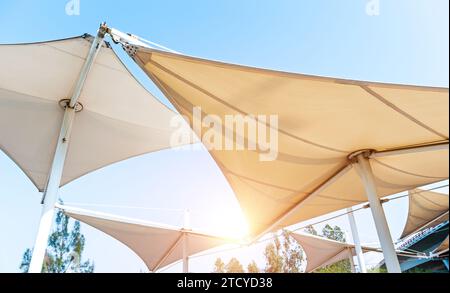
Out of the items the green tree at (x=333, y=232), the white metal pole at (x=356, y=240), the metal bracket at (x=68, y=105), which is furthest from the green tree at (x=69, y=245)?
the white metal pole at (x=356, y=240)

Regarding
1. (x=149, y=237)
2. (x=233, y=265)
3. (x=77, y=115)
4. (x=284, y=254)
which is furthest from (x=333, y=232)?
(x=77, y=115)

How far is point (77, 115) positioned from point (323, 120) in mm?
3948

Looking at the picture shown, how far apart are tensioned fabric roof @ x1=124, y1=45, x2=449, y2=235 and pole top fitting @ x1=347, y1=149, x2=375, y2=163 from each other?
57mm

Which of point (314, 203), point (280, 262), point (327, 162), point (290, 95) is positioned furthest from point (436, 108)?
point (280, 262)

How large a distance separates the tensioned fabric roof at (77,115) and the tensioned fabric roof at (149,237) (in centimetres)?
150

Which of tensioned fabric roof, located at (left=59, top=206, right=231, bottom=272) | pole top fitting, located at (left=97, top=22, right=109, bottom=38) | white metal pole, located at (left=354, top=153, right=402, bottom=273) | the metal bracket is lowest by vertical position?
white metal pole, located at (left=354, top=153, right=402, bottom=273)

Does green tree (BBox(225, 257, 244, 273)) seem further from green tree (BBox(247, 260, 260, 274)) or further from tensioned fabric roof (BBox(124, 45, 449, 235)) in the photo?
tensioned fabric roof (BBox(124, 45, 449, 235))

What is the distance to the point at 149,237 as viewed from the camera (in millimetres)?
8711

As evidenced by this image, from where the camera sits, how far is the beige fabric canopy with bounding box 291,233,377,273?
362 inches

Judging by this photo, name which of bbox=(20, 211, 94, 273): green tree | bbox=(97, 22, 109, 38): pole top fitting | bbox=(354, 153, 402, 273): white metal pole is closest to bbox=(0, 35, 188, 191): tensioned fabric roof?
bbox=(97, 22, 109, 38): pole top fitting

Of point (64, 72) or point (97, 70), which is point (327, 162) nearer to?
point (97, 70)

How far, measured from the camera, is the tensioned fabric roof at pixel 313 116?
7.87 ft

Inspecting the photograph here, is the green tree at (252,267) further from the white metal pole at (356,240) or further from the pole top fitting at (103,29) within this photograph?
the pole top fitting at (103,29)
